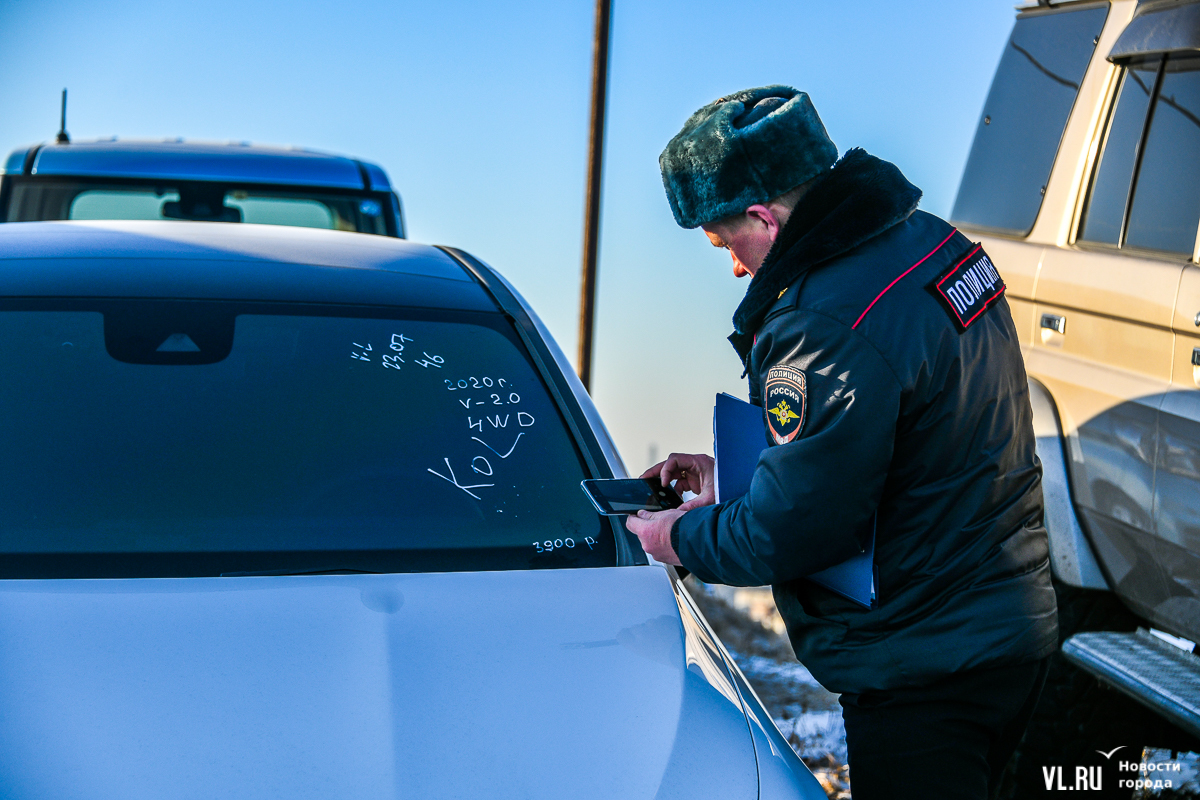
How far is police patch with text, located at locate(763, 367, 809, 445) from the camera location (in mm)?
1820

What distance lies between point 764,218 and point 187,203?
13.9 feet

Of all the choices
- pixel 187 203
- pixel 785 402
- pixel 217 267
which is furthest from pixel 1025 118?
pixel 187 203

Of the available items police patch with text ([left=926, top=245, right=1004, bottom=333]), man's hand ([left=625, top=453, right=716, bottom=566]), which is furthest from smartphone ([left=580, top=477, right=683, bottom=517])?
police patch with text ([left=926, top=245, right=1004, bottom=333])

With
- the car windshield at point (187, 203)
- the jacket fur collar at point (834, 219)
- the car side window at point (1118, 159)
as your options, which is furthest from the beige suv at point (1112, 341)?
the car windshield at point (187, 203)

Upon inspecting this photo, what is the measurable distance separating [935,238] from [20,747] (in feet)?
5.25

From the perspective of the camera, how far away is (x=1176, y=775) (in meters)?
3.51

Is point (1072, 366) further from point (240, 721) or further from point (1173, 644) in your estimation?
point (240, 721)

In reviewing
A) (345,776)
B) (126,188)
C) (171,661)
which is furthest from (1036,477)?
(126,188)

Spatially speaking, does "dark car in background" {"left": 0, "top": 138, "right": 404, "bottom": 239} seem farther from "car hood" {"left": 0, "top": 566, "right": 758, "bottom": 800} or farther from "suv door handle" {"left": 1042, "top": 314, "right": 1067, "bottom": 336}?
"car hood" {"left": 0, "top": 566, "right": 758, "bottom": 800}

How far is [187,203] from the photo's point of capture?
550cm

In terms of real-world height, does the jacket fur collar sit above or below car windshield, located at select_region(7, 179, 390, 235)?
above

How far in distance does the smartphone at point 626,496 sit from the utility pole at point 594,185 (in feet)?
17.7

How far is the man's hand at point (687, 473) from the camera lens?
2249 millimetres

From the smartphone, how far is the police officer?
0.10 m
